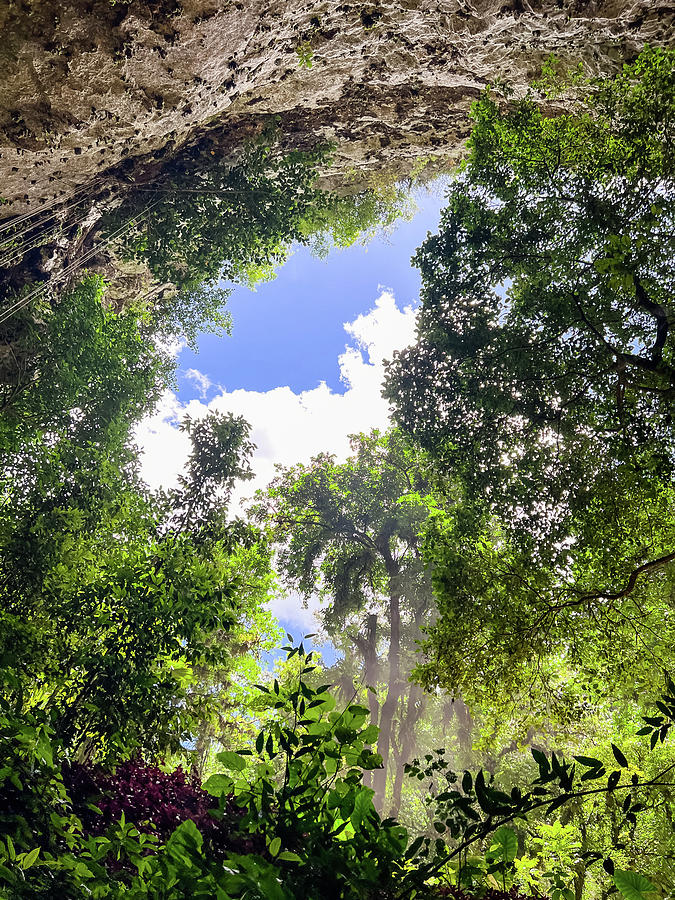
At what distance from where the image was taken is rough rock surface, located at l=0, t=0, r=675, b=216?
7.51 m

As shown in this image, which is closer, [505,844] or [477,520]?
[505,844]

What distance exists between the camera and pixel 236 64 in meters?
9.22

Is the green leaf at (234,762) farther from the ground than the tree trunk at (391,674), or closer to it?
closer to it

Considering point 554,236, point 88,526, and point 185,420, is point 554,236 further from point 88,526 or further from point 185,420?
point 88,526

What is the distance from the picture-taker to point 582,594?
6.42m

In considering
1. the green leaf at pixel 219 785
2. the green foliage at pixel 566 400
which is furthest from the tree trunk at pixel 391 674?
the green leaf at pixel 219 785

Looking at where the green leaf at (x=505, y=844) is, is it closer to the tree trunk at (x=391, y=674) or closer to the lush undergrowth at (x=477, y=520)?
the lush undergrowth at (x=477, y=520)

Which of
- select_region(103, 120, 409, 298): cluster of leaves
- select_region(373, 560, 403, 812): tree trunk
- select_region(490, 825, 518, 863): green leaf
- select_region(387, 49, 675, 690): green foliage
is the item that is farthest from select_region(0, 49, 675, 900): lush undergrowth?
select_region(373, 560, 403, 812): tree trunk

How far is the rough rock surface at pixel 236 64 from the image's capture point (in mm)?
7512

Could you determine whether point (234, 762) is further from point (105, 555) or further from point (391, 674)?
point (391, 674)

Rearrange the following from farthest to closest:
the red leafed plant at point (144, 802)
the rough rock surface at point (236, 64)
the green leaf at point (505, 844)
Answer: the rough rock surface at point (236, 64), the red leafed plant at point (144, 802), the green leaf at point (505, 844)

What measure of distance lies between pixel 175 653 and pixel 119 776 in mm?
1434

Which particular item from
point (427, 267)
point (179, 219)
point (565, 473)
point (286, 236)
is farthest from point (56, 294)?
point (565, 473)

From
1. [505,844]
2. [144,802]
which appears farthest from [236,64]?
[144,802]
